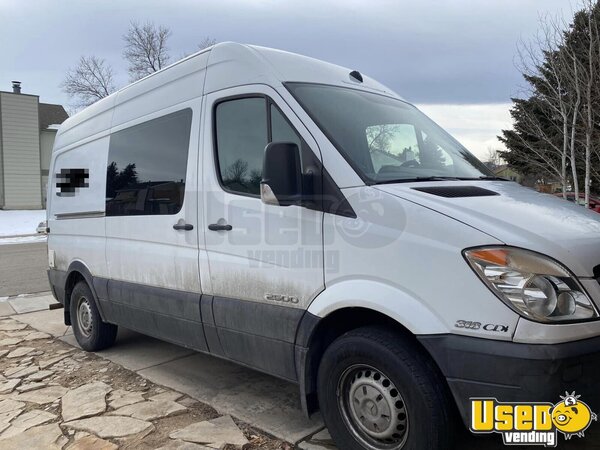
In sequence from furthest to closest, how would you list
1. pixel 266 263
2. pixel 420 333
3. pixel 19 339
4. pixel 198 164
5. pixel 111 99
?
pixel 19 339 → pixel 111 99 → pixel 198 164 → pixel 266 263 → pixel 420 333

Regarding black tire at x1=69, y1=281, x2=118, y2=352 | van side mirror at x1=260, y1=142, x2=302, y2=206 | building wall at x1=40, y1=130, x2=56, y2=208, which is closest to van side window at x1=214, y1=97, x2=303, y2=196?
van side mirror at x1=260, y1=142, x2=302, y2=206

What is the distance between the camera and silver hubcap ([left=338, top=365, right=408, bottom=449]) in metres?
2.64

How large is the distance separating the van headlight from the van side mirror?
3.56ft

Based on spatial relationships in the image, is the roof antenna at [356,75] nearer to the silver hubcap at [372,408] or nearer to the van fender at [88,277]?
the silver hubcap at [372,408]

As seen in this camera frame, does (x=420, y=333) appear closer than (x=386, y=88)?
Yes

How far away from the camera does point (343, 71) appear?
154 inches

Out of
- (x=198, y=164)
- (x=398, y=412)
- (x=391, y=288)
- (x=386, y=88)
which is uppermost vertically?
(x=386, y=88)

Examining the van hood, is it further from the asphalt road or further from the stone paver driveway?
the asphalt road

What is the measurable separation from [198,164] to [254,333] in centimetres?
136

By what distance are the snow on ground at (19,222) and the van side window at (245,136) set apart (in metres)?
23.9

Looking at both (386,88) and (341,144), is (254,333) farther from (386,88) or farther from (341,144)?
(386,88)

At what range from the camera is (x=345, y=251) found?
281cm

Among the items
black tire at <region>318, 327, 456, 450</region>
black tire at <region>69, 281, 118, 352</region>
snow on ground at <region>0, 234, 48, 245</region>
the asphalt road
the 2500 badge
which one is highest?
→ the 2500 badge

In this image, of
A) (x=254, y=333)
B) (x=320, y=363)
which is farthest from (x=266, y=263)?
(x=320, y=363)
